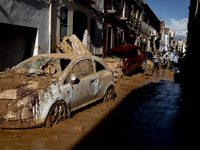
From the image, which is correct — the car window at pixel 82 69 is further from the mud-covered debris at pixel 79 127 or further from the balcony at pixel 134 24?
the balcony at pixel 134 24

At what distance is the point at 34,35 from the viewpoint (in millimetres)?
10430

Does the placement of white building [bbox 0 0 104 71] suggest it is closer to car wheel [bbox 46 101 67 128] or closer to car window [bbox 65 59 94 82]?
car window [bbox 65 59 94 82]

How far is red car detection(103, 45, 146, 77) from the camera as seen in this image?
469 inches

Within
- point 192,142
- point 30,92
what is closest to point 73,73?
point 30,92

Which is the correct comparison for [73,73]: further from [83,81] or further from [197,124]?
[197,124]

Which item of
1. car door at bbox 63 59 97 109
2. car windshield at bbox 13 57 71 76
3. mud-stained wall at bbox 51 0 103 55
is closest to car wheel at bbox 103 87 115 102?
car door at bbox 63 59 97 109

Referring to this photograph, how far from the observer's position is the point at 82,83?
16.5ft

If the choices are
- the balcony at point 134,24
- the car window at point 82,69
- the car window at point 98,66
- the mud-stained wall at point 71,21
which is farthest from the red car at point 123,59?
the balcony at point 134,24

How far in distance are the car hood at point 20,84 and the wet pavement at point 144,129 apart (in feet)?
4.53

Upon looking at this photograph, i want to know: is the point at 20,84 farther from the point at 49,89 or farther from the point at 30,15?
the point at 30,15

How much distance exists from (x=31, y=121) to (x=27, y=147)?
1.74ft

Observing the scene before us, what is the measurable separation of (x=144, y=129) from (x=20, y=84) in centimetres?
276

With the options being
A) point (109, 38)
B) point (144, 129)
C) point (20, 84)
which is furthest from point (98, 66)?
point (109, 38)

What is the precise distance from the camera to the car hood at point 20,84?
389 cm
